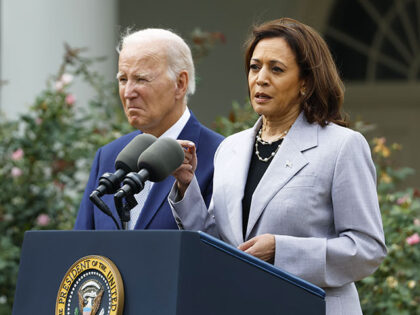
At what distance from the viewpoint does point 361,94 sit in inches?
355

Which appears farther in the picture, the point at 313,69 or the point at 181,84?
the point at 181,84

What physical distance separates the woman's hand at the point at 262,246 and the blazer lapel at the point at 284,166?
0.40 feet

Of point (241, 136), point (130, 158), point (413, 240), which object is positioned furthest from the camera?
point (413, 240)

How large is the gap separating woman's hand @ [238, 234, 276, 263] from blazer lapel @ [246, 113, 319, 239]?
12 cm

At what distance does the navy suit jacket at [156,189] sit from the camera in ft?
9.06

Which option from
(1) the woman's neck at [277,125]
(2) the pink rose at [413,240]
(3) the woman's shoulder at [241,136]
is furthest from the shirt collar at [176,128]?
(2) the pink rose at [413,240]

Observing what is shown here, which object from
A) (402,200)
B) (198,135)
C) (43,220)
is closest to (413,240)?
(402,200)

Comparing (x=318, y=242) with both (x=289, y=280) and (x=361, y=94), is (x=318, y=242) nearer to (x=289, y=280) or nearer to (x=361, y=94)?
(x=289, y=280)

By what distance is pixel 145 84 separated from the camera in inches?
111

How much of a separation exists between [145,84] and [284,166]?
0.63 meters

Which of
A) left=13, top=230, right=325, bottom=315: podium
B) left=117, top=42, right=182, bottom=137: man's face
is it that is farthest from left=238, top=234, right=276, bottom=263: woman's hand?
left=117, top=42, right=182, bottom=137: man's face

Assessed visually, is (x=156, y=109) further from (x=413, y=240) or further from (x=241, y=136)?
(x=413, y=240)

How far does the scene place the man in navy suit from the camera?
2.80 m

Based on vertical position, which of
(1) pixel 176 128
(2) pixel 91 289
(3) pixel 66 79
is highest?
(3) pixel 66 79
